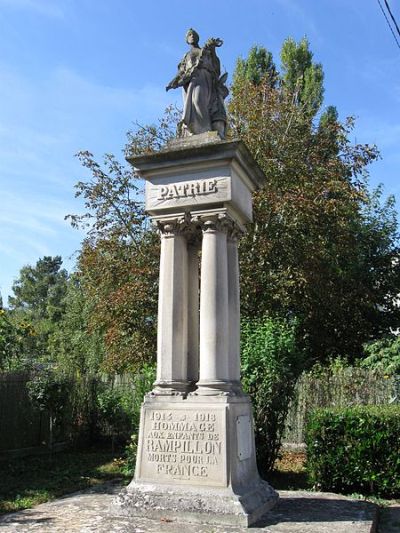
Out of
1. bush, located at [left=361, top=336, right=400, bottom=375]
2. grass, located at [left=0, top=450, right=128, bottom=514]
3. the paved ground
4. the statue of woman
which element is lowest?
grass, located at [left=0, top=450, right=128, bottom=514]

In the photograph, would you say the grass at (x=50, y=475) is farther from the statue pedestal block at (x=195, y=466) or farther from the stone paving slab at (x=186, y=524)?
the statue pedestal block at (x=195, y=466)

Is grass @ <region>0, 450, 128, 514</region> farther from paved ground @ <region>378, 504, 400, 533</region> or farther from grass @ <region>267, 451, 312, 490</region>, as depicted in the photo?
paved ground @ <region>378, 504, 400, 533</region>

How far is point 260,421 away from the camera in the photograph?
10.7 metres

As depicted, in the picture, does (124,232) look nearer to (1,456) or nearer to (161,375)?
(1,456)

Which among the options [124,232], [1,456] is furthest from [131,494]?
[124,232]

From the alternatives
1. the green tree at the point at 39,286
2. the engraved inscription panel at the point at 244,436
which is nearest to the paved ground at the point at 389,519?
the engraved inscription panel at the point at 244,436

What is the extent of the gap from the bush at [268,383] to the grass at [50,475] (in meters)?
2.71

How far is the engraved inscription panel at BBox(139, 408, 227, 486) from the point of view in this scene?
6.66m

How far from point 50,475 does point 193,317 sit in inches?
217

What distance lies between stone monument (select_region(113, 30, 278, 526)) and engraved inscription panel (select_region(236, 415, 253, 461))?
13mm

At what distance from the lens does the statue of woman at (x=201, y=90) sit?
8.06 meters

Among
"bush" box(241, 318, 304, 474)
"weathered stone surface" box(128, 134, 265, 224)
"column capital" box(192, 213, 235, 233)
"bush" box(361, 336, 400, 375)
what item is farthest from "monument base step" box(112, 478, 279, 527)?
"bush" box(361, 336, 400, 375)

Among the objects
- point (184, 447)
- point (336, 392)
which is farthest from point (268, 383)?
point (184, 447)

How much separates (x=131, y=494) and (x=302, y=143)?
13334 mm
